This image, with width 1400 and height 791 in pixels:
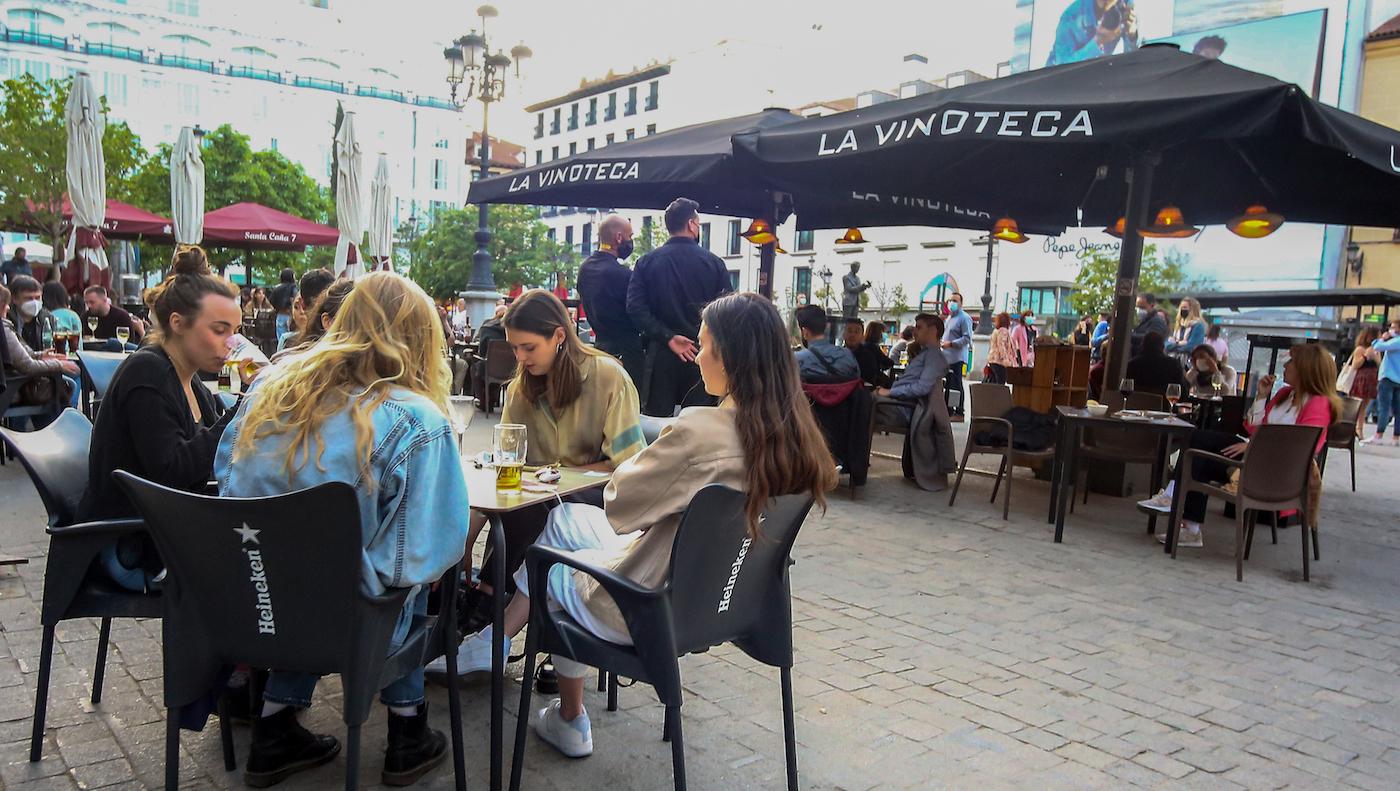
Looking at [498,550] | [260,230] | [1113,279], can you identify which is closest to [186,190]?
[260,230]

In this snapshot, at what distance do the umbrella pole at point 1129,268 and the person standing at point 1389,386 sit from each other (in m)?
8.32

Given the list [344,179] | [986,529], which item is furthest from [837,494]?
[344,179]

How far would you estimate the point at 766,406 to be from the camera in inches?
92.8

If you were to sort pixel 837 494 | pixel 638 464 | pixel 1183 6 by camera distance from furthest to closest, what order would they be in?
pixel 1183 6 < pixel 837 494 < pixel 638 464

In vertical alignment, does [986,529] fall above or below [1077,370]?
below

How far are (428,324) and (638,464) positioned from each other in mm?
654

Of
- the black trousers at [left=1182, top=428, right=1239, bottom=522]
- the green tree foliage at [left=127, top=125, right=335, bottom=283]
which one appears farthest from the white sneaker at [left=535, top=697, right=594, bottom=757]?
the green tree foliage at [left=127, top=125, right=335, bottom=283]

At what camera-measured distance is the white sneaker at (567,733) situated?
108 inches

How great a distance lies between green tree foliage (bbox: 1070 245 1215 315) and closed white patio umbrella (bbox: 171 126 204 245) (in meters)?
30.7

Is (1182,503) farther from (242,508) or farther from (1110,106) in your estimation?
(242,508)

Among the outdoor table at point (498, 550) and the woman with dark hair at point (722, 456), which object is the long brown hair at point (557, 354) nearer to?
the outdoor table at point (498, 550)

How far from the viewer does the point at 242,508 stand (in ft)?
6.15

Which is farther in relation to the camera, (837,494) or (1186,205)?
(1186,205)

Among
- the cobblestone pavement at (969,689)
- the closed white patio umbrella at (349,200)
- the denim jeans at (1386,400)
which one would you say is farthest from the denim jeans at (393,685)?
the denim jeans at (1386,400)
